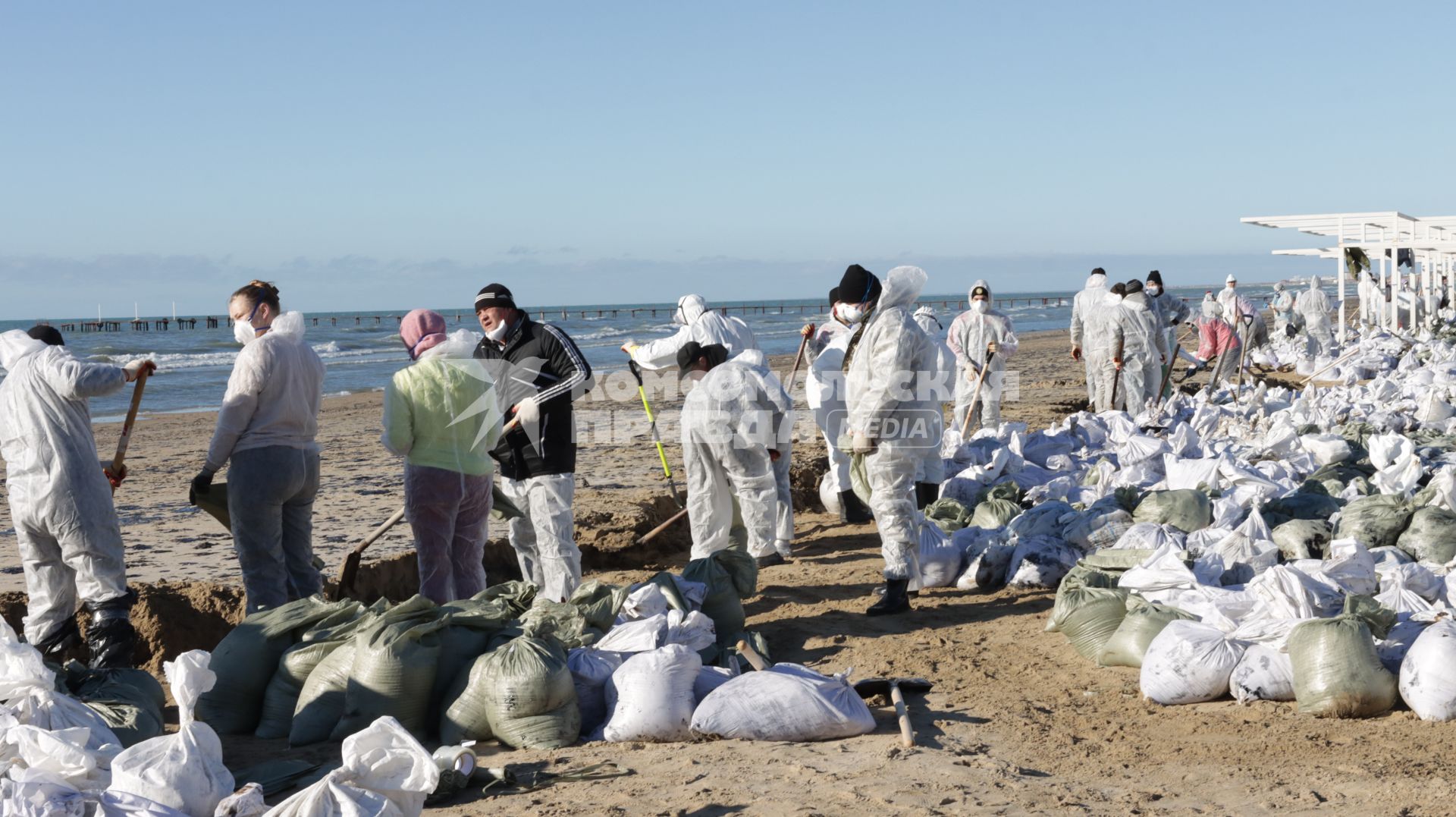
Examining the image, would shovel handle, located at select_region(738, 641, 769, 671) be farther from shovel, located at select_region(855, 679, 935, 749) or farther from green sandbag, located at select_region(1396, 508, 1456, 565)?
green sandbag, located at select_region(1396, 508, 1456, 565)

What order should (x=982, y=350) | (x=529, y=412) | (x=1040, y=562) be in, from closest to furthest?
(x=529, y=412), (x=1040, y=562), (x=982, y=350)

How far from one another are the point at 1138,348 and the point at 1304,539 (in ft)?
16.0

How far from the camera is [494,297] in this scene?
18.2 ft

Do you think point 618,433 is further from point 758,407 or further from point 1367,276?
point 1367,276

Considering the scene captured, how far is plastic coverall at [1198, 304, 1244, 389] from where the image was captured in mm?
14102

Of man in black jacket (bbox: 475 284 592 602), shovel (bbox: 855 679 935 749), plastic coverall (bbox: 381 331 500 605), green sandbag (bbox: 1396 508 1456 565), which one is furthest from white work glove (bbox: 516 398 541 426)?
green sandbag (bbox: 1396 508 1456 565)

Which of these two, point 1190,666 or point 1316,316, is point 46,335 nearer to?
point 1190,666

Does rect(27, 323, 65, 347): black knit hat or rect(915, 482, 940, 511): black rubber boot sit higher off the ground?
rect(27, 323, 65, 347): black knit hat

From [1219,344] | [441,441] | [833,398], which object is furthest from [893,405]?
[1219,344]

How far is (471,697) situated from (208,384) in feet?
69.0

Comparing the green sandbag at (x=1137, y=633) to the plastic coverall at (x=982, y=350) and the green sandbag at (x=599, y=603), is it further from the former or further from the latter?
the plastic coverall at (x=982, y=350)

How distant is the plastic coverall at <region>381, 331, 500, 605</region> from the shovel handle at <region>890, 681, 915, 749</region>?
1.89 meters

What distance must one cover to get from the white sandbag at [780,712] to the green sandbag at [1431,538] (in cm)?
294

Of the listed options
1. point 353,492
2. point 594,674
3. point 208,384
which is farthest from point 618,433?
point 208,384
